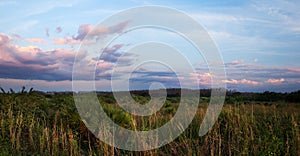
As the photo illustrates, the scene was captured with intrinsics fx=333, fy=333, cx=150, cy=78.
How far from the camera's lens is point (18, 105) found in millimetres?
10312

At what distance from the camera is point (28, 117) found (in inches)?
369

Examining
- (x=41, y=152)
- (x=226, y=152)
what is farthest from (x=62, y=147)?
(x=226, y=152)

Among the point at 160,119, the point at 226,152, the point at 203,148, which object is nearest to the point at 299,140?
the point at 226,152

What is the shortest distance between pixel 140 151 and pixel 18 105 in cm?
504

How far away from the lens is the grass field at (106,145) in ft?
22.9

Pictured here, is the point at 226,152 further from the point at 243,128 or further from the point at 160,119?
the point at 160,119

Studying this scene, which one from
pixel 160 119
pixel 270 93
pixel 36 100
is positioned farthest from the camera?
pixel 270 93

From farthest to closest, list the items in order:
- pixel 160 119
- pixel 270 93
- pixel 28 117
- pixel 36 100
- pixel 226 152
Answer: pixel 270 93 < pixel 36 100 < pixel 160 119 < pixel 28 117 < pixel 226 152

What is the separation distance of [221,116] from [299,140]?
3.19m

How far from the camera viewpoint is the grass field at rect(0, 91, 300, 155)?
22.9 feet

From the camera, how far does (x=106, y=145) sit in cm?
708

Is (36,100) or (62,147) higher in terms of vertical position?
(36,100)

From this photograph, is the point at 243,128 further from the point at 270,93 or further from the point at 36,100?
the point at 270,93

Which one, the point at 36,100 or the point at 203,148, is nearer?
the point at 203,148
